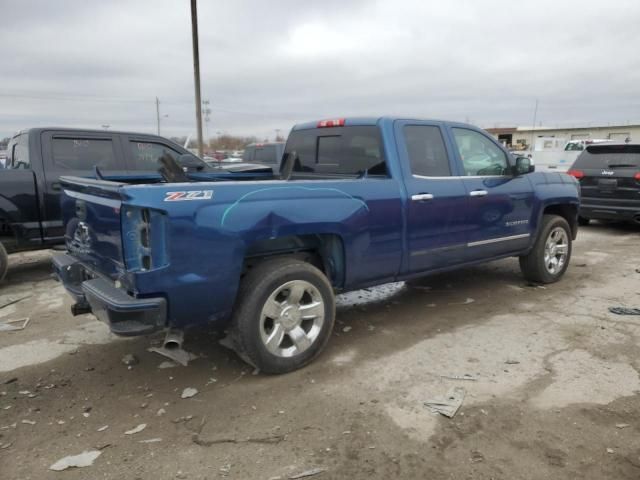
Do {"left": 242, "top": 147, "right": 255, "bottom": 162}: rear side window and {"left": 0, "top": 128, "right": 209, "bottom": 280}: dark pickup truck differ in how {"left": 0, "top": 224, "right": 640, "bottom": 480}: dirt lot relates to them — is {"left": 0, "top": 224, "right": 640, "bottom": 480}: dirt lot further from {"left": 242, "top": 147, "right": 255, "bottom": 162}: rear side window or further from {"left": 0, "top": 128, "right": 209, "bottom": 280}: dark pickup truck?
{"left": 242, "top": 147, "right": 255, "bottom": 162}: rear side window

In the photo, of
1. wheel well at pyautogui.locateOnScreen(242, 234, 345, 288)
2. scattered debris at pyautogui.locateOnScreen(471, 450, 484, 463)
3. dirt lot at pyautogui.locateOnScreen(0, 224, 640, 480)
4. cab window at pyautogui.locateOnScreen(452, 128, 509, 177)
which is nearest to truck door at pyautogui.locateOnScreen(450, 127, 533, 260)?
cab window at pyautogui.locateOnScreen(452, 128, 509, 177)

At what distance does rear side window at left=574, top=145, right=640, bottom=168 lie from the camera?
948 centimetres

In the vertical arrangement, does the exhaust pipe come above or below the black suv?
below

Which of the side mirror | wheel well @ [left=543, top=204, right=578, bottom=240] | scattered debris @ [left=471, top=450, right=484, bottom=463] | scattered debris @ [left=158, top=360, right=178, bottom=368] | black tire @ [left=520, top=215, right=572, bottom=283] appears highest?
the side mirror

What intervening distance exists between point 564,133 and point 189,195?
195 feet

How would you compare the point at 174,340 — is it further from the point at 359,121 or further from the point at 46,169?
the point at 46,169

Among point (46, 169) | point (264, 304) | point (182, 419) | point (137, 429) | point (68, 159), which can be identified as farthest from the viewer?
point (68, 159)

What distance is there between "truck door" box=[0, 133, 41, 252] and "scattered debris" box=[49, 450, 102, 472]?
168 inches

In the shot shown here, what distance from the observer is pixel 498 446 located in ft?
9.19

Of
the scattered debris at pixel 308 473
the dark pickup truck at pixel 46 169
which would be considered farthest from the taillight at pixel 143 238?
the dark pickup truck at pixel 46 169

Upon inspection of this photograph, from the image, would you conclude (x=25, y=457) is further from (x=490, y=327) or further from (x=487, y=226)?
(x=487, y=226)

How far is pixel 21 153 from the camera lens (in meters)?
6.64

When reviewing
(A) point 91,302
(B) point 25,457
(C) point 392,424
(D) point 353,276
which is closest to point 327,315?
(D) point 353,276

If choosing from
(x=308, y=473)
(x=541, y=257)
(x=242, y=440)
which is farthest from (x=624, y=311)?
(x=242, y=440)
